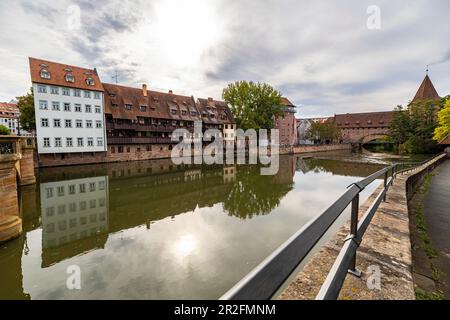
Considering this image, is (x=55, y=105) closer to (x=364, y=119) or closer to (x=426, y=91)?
(x=426, y=91)

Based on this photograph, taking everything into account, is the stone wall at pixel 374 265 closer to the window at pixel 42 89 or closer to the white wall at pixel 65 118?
the white wall at pixel 65 118

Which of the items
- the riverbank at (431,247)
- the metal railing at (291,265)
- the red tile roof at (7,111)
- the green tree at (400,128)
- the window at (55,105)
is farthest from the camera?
the red tile roof at (7,111)

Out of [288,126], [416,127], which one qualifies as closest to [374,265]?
[416,127]

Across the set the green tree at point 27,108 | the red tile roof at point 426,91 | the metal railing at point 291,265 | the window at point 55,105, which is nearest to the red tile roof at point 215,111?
the window at point 55,105

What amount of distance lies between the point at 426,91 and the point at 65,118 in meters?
76.5

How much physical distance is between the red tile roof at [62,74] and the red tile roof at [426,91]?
69.6 metres

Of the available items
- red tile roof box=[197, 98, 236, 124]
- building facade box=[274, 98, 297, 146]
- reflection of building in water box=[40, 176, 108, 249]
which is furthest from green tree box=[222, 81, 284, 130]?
reflection of building in water box=[40, 176, 108, 249]

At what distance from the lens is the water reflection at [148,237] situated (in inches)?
196

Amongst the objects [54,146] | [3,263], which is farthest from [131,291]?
[54,146]

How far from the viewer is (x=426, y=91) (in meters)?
58.8

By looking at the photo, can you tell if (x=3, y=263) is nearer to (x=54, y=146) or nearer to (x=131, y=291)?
(x=131, y=291)

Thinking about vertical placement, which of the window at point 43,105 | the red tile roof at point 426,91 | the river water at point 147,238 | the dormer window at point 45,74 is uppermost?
the red tile roof at point 426,91

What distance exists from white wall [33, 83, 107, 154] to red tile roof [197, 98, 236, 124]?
59.2 feet
